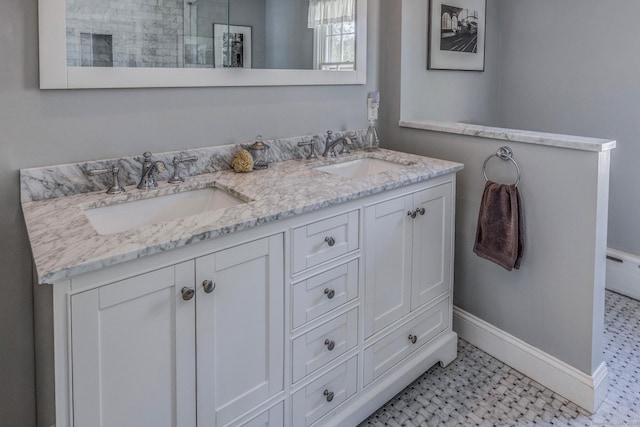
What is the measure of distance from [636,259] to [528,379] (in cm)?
122

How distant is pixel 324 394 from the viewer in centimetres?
156

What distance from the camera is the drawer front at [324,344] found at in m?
1.44

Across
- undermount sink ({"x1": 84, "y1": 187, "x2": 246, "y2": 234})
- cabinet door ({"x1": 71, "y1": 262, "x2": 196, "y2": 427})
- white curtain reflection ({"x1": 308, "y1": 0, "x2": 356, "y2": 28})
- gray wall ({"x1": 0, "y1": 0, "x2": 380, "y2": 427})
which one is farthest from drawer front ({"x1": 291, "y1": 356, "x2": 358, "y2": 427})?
white curtain reflection ({"x1": 308, "y1": 0, "x2": 356, "y2": 28})

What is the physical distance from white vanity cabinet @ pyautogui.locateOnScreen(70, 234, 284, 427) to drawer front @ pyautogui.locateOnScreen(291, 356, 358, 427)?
0.14m

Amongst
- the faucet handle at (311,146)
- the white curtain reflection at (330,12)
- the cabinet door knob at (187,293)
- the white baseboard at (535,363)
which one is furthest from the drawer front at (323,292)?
the white curtain reflection at (330,12)

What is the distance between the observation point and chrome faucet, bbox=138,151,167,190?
154cm

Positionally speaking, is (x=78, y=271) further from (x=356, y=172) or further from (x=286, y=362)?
(x=356, y=172)

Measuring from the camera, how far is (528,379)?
6.68ft

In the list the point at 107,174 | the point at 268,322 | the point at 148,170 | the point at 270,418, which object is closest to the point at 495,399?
the point at 270,418

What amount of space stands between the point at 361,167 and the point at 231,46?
0.82 m

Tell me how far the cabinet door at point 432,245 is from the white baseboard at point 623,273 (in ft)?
4.55

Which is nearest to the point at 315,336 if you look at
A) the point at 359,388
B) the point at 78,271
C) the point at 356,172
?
the point at 359,388

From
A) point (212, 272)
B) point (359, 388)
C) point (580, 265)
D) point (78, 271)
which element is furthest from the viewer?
point (580, 265)

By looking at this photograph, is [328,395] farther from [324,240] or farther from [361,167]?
[361,167]
